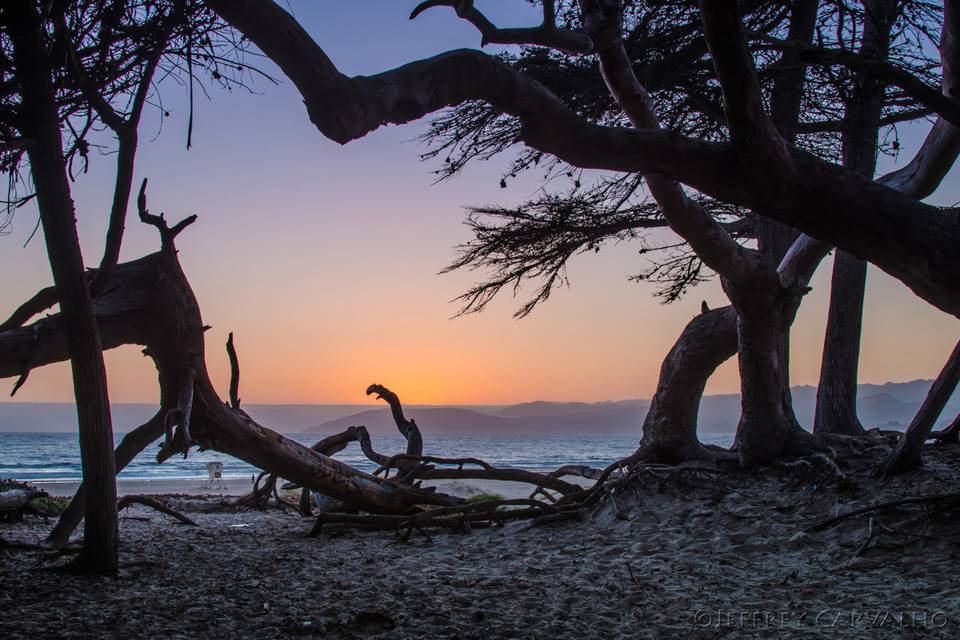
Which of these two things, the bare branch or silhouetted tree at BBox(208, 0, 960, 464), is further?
the bare branch

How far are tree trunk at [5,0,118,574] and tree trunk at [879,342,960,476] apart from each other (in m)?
4.68

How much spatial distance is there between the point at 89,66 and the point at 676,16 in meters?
4.43

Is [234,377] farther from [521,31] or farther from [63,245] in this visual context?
[521,31]

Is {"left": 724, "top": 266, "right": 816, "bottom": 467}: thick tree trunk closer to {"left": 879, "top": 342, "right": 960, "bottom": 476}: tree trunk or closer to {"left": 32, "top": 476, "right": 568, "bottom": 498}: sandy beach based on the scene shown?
{"left": 879, "top": 342, "right": 960, "bottom": 476}: tree trunk

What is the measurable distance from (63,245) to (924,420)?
4982 mm

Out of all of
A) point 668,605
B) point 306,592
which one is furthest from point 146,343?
point 668,605

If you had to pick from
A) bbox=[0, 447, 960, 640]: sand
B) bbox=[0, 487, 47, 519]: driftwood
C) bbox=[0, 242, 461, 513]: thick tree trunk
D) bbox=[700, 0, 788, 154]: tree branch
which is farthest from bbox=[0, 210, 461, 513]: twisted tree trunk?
bbox=[700, 0, 788, 154]: tree branch

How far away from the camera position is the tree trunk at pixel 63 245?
329 centimetres

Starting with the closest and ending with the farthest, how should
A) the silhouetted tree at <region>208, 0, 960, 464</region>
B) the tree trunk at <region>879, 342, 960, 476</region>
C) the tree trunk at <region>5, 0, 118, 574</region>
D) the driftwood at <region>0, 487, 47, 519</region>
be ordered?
the silhouetted tree at <region>208, 0, 960, 464</region>
the tree trunk at <region>5, 0, 118, 574</region>
the tree trunk at <region>879, 342, 960, 476</region>
the driftwood at <region>0, 487, 47, 519</region>

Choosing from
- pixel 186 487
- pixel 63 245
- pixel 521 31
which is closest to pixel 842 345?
pixel 521 31

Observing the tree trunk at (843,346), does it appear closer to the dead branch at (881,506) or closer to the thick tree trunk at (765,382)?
the thick tree trunk at (765,382)

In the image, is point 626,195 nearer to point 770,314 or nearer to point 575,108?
point 575,108

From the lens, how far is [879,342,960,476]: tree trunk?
14.3 ft

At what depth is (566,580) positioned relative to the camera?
3510 millimetres
